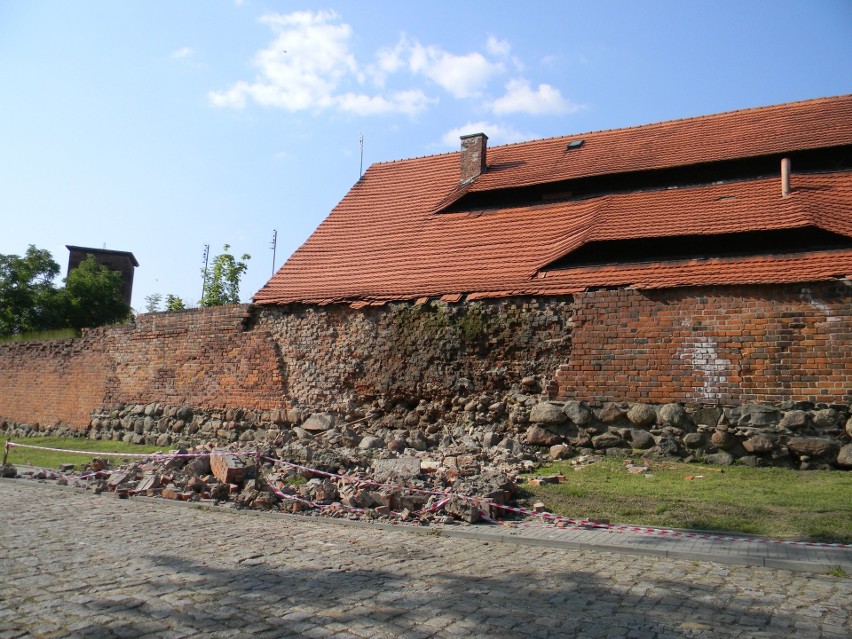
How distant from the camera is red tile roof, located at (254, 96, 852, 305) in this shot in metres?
11.4

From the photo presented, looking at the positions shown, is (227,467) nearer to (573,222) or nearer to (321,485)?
(321,485)

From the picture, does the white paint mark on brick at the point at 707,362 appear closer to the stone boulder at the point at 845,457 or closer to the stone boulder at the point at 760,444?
the stone boulder at the point at 760,444

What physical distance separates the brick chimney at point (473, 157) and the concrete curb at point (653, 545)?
10727 millimetres

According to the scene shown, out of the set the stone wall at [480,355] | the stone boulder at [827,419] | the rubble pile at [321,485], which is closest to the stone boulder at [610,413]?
the stone wall at [480,355]

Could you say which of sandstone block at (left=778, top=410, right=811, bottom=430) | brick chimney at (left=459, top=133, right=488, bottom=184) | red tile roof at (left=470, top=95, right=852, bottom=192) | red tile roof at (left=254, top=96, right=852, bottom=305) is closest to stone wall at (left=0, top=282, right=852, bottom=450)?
sandstone block at (left=778, top=410, right=811, bottom=430)

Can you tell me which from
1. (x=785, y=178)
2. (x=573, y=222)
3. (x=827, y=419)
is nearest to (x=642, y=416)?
(x=827, y=419)

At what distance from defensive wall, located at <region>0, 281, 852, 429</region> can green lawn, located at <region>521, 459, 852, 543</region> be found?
128 centimetres

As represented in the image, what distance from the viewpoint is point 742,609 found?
457 cm

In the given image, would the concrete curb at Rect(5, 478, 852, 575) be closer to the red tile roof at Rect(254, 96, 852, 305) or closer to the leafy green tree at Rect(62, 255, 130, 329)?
the red tile roof at Rect(254, 96, 852, 305)

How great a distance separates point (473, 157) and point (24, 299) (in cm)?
2257

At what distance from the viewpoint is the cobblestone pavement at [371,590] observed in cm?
414

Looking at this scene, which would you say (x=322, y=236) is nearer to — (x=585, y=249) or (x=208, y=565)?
(x=585, y=249)

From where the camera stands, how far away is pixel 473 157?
55.0ft

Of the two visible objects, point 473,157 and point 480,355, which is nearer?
point 480,355
